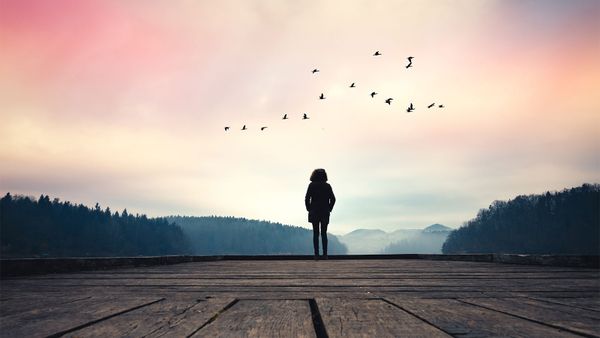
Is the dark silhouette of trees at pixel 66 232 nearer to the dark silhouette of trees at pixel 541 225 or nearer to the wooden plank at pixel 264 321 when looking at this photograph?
the dark silhouette of trees at pixel 541 225

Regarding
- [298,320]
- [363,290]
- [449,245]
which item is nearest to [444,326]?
[298,320]

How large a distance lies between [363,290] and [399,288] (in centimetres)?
34

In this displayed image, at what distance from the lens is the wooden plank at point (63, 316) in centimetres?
156

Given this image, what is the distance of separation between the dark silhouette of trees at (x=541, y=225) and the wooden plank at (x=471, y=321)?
14403 cm

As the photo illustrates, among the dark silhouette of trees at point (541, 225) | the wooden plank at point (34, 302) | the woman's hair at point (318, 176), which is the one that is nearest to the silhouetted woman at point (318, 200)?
the woman's hair at point (318, 176)

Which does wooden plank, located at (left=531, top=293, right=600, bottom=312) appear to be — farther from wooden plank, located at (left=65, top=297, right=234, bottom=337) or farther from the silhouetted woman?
the silhouetted woman

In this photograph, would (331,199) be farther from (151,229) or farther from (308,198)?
(151,229)

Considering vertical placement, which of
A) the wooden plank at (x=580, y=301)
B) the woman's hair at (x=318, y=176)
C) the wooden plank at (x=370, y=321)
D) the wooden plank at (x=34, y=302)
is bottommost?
the wooden plank at (x=580, y=301)

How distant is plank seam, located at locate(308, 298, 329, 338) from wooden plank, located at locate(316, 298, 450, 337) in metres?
0.02

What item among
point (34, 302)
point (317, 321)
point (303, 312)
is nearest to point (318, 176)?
point (34, 302)

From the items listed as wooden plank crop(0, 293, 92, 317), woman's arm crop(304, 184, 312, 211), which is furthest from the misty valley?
wooden plank crop(0, 293, 92, 317)

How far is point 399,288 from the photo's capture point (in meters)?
3.02

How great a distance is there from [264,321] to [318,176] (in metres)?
8.89

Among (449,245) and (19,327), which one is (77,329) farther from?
(449,245)
